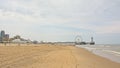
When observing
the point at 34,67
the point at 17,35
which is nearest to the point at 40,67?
the point at 34,67

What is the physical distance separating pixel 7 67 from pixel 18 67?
70 centimetres

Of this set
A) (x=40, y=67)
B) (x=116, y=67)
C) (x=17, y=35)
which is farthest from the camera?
(x=17, y=35)

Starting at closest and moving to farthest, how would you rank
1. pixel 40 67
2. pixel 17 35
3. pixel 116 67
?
1. pixel 40 67
2. pixel 116 67
3. pixel 17 35

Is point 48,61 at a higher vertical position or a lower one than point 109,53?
higher

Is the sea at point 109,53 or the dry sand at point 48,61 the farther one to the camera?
the sea at point 109,53

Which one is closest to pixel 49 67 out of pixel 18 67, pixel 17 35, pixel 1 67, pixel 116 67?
pixel 18 67

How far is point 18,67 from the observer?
43.3 ft

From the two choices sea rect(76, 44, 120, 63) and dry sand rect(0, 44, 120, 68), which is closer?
dry sand rect(0, 44, 120, 68)

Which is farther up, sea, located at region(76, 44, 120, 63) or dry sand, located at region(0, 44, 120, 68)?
dry sand, located at region(0, 44, 120, 68)

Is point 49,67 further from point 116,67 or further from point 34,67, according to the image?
point 116,67

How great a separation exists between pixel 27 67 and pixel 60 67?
2.00m

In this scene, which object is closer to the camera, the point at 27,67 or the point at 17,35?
the point at 27,67

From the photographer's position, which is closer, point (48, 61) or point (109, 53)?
point (48, 61)

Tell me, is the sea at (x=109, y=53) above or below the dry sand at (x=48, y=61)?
below
